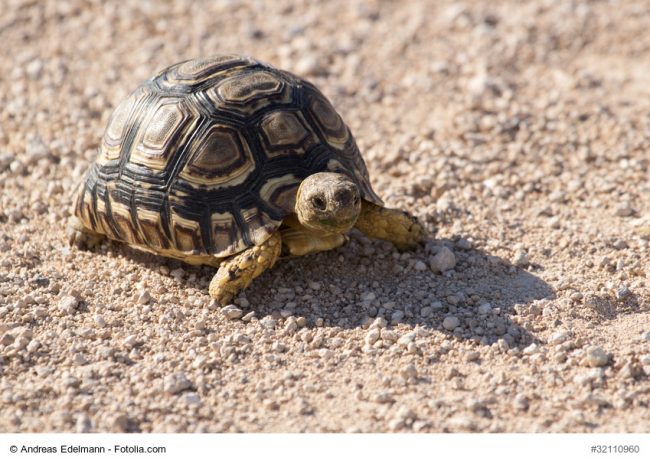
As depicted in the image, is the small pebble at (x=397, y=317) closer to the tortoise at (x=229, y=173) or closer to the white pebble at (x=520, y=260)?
the tortoise at (x=229, y=173)

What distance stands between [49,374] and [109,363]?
→ 0.26 meters

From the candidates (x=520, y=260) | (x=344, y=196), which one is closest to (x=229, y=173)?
(x=344, y=196)

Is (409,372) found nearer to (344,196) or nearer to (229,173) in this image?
(344,196)

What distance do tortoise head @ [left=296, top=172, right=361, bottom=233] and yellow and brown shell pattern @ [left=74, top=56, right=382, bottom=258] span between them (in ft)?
0.40

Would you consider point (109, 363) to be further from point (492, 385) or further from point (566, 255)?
point (566, 255)

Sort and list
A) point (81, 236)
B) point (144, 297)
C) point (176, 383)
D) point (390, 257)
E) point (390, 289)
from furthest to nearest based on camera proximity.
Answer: point (81, 236), point (390, 257), point (390, 289), point (144, 297), point (176, 383)

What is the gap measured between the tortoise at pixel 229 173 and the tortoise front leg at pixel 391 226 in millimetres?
93

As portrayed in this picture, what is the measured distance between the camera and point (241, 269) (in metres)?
4.11

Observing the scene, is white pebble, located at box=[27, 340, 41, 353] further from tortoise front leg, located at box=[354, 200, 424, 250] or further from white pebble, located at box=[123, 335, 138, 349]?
tortoise front leg, located at box=[354, 200, 424, 250]

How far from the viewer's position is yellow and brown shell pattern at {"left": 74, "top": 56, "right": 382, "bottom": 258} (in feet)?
13.5

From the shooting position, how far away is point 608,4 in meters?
7.38

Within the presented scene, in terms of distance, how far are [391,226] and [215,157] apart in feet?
3.43

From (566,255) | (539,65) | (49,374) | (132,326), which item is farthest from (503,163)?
(49,374)

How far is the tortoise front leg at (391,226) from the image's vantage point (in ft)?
14.7
